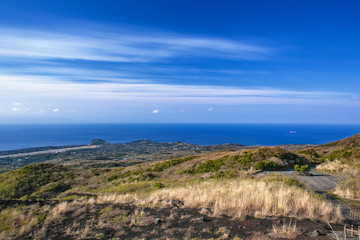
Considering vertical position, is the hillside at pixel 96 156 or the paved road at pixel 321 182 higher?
the paved road at pixel 321 182

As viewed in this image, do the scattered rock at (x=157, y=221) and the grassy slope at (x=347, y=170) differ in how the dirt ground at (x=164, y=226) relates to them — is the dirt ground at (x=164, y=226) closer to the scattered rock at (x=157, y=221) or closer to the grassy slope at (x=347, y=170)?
the scattered rock at (x=157, y=221)

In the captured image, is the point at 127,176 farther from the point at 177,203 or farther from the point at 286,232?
the point at 286,232

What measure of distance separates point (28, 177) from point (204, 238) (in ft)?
96.2

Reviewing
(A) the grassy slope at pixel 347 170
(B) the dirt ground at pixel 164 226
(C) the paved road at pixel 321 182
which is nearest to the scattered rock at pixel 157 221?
(B) the dirt ground at pixel 164 226

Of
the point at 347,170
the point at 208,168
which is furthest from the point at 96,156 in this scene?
the point at 347,170

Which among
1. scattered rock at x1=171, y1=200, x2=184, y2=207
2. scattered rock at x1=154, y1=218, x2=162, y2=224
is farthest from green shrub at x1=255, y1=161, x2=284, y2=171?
scattered rock at x1=154, y1=218, x2=162, y2=224

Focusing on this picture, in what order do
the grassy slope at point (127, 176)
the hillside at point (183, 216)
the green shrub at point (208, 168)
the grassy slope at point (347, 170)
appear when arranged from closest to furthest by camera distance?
the hillside at point (183, 216), the grassy slope at point (347, 170), the grassy slope at point (127, 176), the green shrub at point (208, 168)

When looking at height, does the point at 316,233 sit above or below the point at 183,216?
above

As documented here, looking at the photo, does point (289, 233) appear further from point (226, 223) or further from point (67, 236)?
point (67, 236)

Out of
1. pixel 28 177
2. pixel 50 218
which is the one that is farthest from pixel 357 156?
pixel 28 177

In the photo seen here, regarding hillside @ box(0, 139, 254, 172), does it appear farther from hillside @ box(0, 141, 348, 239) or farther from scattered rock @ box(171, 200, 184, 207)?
scattered rock @ box(171, 200, 184, 207)

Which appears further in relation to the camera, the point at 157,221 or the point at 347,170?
the point at 347,170

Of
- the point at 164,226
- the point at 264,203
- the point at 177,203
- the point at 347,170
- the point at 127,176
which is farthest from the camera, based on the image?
the point at 127,176

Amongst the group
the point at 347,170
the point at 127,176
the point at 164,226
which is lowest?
the point at 127,176
